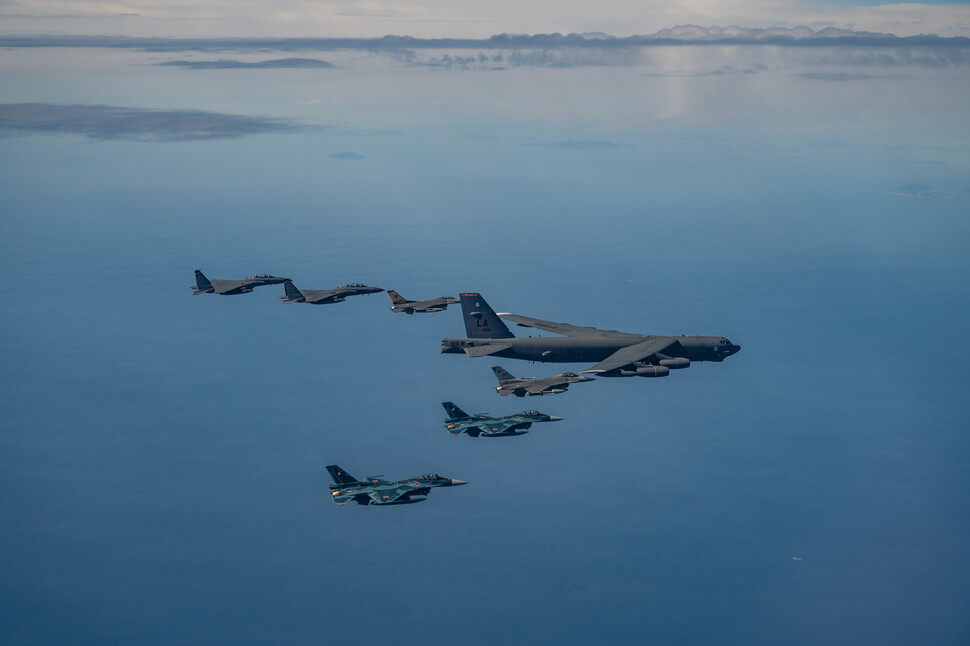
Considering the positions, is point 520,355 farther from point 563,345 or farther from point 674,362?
point 674,362

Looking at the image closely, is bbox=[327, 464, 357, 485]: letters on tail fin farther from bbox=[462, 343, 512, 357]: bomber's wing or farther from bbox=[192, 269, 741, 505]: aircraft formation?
bbox=[462, 343, 512, 357]: bomber's wing

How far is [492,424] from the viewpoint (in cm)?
16925

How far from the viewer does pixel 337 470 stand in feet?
526

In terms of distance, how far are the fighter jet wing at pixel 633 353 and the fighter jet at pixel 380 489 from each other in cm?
3596

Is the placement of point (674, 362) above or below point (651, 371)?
above

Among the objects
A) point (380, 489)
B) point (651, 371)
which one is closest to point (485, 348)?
point (651, 371)

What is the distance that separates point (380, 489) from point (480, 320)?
136 ft

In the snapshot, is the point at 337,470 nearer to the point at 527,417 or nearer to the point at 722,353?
the point at 527,417

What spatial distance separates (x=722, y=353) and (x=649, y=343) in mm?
17187

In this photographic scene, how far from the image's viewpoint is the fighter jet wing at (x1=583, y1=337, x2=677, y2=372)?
156 m

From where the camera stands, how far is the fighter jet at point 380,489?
155m

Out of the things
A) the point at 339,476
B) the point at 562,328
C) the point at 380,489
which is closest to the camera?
the point at 380,489

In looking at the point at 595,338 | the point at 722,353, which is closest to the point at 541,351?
the point at 595,338

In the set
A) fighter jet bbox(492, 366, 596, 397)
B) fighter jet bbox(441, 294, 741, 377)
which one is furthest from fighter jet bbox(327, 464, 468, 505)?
fighter jet bbox(441, 294, 741, 377)
